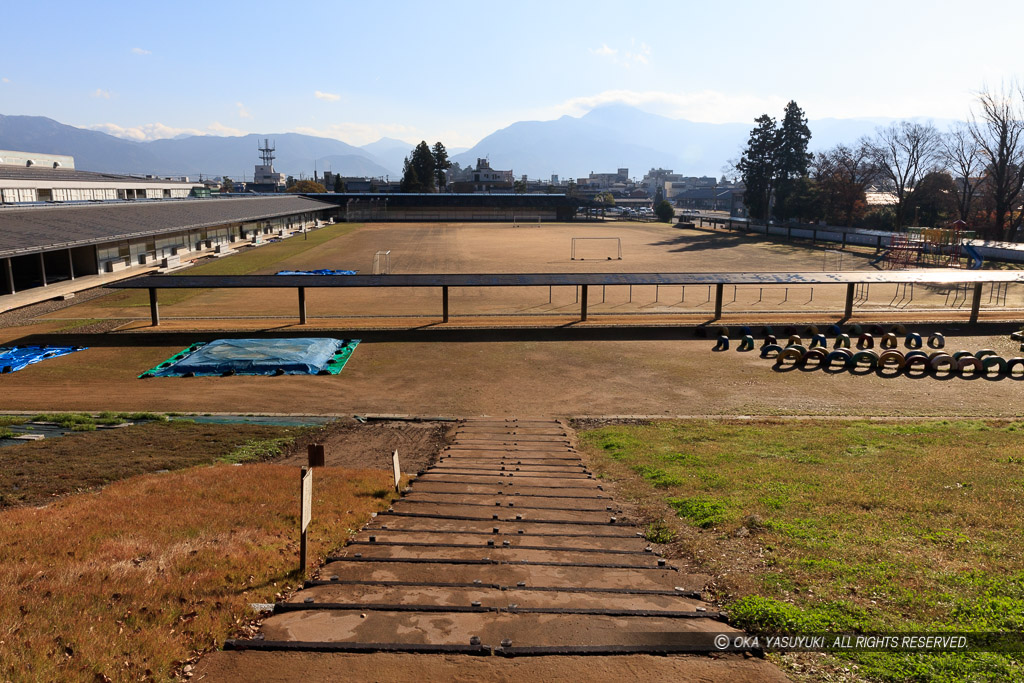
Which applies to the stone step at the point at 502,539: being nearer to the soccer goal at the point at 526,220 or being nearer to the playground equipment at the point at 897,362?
the playground equipment at the point at 897,362

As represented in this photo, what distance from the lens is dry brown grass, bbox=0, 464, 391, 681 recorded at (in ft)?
18.7

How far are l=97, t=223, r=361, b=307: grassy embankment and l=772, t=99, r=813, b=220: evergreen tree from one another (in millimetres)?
64914

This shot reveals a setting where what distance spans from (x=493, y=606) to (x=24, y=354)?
87.8 feet

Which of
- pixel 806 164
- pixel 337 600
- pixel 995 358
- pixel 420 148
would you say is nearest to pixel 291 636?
pixel 337 600

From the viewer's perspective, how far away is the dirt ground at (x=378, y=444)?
1528 centimetres

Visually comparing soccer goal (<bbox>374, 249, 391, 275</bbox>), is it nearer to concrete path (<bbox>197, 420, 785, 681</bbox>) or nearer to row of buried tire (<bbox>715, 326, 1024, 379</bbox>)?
row of buried tire (<bbox>715, 326, 1024, 379</bbox>)

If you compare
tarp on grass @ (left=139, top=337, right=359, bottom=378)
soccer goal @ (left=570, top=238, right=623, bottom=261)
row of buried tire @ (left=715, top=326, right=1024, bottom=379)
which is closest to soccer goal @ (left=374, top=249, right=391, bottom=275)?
soccer goal @ (left=570, top=238, right=623, bottom=261)

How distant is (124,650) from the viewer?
5.74 meters

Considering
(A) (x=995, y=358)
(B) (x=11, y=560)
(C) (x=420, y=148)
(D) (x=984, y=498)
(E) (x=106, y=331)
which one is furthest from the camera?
(C) (x=420, y=148)

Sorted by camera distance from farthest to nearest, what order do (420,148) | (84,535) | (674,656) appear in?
(420,148)
(84,535)
(674,656)

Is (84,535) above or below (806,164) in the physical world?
below

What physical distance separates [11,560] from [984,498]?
14.0 m

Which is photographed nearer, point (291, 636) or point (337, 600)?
point (291, 636)

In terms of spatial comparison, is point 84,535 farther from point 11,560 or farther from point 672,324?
point 672,324
